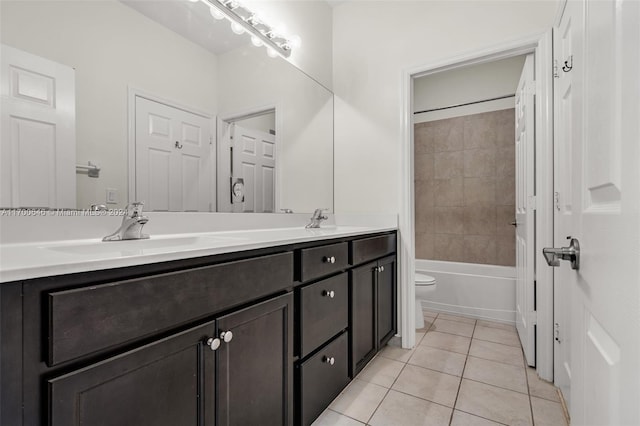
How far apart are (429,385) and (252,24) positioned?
220cm

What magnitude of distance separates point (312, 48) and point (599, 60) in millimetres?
2058

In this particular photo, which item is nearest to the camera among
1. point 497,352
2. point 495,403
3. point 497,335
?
point 495,403

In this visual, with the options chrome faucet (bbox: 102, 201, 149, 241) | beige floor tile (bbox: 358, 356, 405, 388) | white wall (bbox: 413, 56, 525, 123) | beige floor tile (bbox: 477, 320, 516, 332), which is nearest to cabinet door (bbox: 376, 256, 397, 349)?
beige floor tile (bbox: 358, 356, 405, 388)

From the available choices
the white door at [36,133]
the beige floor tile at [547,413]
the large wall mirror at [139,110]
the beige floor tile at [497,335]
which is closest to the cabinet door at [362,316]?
the large wall mirror at [139,110]

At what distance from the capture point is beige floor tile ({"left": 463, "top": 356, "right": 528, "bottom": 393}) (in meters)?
1.67

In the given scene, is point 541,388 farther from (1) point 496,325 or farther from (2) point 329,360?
(2) point 329,360

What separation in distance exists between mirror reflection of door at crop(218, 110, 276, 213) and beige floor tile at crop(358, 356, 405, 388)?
1.10m

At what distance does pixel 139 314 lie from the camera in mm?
676

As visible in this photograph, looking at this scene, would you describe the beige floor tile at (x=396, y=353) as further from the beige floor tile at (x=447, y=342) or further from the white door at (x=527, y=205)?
the white door at (x=527, y=205)

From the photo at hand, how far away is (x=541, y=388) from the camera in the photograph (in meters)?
1.64

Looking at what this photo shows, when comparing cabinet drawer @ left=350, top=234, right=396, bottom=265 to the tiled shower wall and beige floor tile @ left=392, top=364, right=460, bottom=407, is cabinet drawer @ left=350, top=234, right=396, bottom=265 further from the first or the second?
the tiled shower wall

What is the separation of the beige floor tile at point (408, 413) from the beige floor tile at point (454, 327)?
1035mm

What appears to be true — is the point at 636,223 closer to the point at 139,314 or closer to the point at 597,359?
the point at 597,359

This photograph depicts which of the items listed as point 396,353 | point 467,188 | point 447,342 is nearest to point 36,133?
point 396,353
